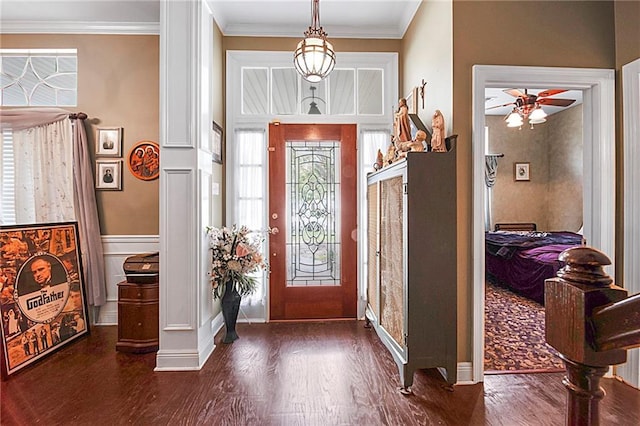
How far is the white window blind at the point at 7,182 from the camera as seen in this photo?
3.29 meters

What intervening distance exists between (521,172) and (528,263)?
362 centimetres

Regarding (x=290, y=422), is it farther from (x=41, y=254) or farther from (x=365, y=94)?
(x=365, y=94)

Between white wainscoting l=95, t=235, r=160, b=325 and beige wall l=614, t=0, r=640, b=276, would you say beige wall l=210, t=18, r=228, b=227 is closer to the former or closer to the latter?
white wainscoting l=95, t=235, r=160, b=325

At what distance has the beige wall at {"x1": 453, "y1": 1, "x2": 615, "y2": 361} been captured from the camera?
2418 millimetres

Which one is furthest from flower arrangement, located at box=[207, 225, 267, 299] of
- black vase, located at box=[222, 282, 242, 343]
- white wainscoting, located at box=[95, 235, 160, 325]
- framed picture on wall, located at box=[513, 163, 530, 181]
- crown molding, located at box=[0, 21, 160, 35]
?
framed picture on wall, located at box=[513, 163, 530, 181]

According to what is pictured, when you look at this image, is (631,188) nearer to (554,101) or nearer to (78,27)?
(554,101)

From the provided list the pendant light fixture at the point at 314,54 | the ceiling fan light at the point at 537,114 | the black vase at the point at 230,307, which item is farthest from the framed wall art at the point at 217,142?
the ceiling fan light at the point at 537,114

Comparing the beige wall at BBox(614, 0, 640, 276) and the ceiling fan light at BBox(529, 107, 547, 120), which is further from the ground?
the ceiling fan light at BBox(529, 107, 547, 120)

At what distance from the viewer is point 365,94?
12.5 ft

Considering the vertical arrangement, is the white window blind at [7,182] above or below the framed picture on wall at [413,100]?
below

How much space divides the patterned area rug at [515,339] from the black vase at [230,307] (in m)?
2.23

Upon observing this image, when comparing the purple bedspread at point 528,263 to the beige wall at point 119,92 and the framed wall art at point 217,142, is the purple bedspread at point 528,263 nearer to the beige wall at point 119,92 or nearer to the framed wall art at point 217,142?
the framed wall art at point 217,142

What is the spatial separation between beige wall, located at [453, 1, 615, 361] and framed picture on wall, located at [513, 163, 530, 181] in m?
5.17

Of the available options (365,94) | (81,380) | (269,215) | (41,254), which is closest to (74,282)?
(41,254)
